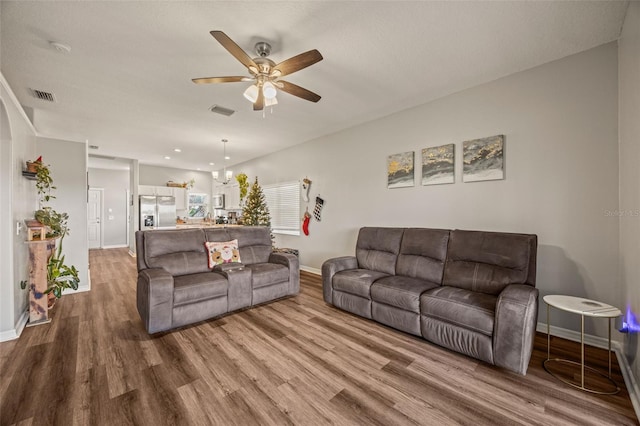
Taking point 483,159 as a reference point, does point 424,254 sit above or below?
below

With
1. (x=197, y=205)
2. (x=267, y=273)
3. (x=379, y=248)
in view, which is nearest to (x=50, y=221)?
(x=267, y=273)

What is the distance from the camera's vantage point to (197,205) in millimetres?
9336

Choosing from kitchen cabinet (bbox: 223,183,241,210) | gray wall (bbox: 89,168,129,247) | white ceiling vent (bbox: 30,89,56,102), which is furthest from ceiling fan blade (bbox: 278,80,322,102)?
gray wall (bbox: 89,168,129,247)

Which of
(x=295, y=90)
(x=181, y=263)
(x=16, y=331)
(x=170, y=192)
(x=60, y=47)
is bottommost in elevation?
(x=16, y=331)

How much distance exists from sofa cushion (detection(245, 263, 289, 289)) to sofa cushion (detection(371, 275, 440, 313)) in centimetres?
139

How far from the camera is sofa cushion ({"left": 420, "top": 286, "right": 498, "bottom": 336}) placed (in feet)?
7.13

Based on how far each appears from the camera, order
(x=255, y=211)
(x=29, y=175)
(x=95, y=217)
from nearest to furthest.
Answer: (x=29, y=175) → (x=255, y=211) → (x=95, y=217)

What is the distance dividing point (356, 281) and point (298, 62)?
94.4 inches

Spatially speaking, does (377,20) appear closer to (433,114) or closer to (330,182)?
(433,114)

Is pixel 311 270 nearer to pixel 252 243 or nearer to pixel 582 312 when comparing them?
pixel 252 243

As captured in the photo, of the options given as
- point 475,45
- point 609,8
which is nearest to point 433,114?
point 475,45

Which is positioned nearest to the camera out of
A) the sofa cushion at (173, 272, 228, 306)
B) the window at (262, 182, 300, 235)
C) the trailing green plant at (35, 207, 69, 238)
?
the sofa cushion at (173, 272, 228, 306)

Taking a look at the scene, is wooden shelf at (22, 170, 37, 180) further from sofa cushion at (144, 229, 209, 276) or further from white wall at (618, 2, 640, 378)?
white wall at (618, 2, 640, 378)

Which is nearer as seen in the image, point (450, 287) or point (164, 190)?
point (450, 287)
